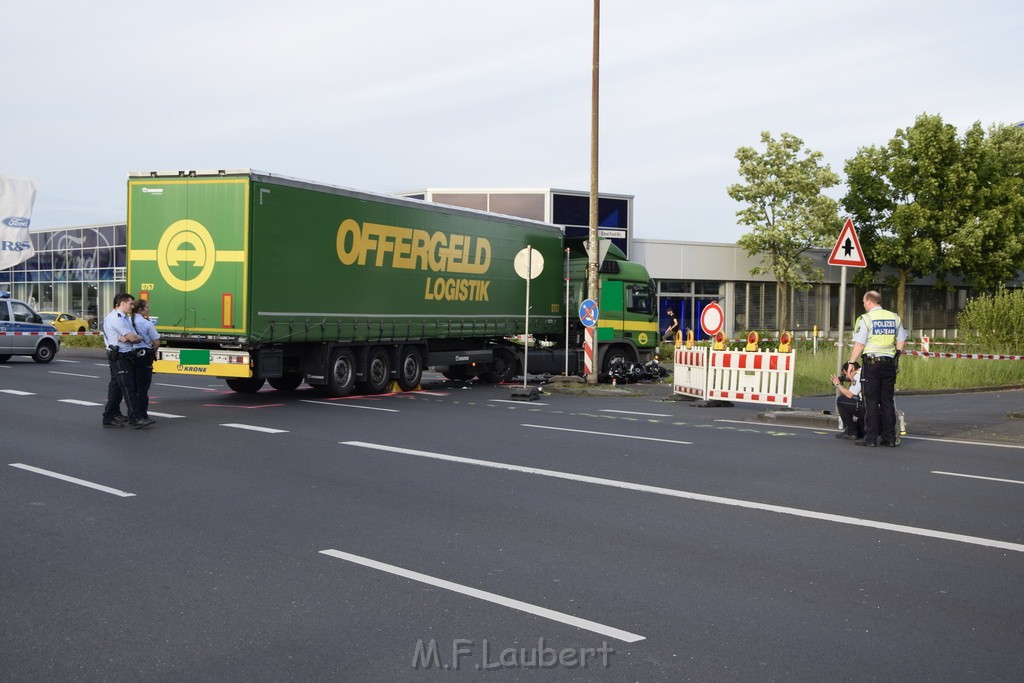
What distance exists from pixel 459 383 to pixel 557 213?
1996cm

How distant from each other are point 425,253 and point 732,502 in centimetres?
1264

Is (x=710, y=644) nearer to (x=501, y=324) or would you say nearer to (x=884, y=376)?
(x=884, y=376)

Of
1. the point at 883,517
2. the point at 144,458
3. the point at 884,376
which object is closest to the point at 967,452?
the point at 884,376

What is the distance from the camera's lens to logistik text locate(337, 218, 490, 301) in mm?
18141

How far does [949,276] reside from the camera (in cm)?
5497

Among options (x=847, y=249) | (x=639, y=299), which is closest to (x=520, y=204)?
(x=639, y=299)

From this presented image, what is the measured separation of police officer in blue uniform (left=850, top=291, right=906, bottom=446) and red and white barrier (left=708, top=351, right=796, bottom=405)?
11.5 feet

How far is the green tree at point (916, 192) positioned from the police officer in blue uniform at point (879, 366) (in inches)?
1405

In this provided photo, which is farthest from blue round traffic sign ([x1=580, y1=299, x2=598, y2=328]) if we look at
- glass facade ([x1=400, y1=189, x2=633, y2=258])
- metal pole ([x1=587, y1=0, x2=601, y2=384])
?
glass facade ([x1=400, y1=189, x2=633, y2=258])

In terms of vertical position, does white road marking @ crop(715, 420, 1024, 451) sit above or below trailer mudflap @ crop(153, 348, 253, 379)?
below

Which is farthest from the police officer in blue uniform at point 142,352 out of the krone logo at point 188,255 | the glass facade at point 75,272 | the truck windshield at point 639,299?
the glass facade at point 75,272

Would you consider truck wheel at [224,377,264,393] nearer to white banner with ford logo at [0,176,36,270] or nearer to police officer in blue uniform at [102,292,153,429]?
police officer in blue uniform at [102,292,153,429]

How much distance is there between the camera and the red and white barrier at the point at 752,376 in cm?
1606

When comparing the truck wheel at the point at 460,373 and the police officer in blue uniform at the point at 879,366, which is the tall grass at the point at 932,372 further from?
the police officer in blue uniform at the point at 879,366
